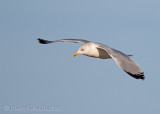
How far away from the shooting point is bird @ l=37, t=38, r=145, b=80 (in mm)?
15562

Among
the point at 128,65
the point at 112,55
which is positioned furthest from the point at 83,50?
the point at 128,65

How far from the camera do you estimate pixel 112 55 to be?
16.8 metres

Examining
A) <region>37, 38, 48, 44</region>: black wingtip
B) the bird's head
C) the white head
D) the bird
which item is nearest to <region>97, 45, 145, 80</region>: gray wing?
the bird

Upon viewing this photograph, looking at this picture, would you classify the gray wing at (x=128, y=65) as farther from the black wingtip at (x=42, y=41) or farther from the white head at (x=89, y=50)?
the black wingtip at (x=42, y=41)

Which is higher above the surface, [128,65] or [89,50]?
[89,50]

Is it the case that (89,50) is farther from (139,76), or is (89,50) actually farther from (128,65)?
(139,76)

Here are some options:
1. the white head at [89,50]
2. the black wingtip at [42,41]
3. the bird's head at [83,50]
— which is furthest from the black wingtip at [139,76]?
the black wingtip at [42,41]

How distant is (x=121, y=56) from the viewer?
16875 mm

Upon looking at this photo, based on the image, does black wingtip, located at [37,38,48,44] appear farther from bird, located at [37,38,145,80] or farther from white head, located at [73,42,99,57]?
white head, located at [73,42,99,57]

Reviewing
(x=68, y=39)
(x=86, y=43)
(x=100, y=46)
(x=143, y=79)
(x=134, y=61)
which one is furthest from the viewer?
(x=68, y=39)

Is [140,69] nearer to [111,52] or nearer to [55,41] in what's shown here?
[111,52]

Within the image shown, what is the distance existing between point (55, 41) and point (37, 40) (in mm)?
1500

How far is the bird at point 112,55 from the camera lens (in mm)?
15562

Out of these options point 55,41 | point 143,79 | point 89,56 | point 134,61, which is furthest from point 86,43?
point 143,79
